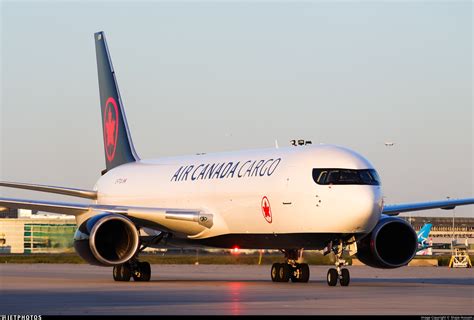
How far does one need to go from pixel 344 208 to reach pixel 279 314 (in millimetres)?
9717

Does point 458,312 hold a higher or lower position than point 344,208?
lower

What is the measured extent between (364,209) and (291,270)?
15.5ft

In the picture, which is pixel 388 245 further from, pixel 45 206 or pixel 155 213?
pixel 45 206

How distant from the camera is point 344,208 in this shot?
26406mm

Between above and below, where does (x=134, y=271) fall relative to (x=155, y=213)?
below

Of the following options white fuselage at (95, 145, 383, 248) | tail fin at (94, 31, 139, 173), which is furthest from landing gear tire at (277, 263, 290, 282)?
tail fin at (94, 31, 139, 173)

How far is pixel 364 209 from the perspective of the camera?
86.2ft

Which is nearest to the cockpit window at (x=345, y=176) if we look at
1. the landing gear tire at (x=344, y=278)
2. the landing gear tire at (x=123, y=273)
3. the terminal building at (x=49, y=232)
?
the landing gear tire at (x=344, y=278)

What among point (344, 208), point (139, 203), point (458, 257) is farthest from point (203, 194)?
point (458, 257)

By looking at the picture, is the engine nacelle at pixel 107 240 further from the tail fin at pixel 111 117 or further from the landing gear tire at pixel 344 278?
the tail fin at pixel 111 117

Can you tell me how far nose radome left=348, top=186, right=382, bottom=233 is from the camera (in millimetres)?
26297

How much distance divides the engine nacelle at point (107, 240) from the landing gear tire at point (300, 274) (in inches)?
176

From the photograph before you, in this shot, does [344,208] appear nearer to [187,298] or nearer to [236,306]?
[187,298]

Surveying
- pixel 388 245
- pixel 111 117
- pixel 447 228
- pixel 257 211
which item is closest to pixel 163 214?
pixel 257 211
